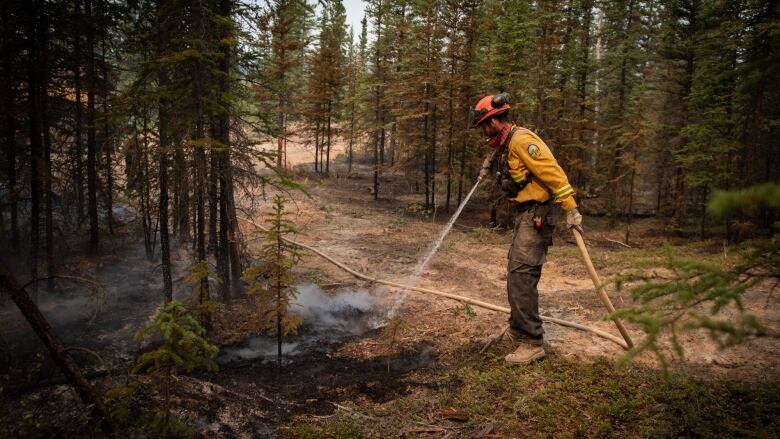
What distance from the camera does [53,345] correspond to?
391 centimetres

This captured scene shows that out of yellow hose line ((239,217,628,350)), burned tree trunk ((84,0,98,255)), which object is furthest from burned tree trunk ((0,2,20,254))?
yellow hose line ((239,217,628,350))

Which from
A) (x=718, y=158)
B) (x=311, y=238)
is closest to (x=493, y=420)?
(x=311, y=238)

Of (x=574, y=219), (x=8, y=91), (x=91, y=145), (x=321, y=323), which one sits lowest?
(x=321, y=323)

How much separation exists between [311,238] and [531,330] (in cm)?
1202

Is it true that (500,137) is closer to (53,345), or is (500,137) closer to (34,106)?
(53,345)

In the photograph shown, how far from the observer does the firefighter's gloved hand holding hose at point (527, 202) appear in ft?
17.9

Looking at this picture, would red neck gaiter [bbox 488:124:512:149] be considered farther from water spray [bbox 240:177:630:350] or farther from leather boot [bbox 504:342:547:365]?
leather boot [bbox 504:342:547:365]

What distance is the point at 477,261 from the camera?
13.3 m

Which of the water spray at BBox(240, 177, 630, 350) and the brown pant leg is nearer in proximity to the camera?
the brown pant leg

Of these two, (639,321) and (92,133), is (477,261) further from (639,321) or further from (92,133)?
(92,133)

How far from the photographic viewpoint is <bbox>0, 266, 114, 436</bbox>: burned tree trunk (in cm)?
373

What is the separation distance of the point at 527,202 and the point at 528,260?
0.78m

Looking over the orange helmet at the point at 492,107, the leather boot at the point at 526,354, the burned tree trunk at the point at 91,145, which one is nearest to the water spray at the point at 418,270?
the orange helmet at the point at 492,107

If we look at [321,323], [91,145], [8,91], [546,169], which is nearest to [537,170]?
[546,169]
